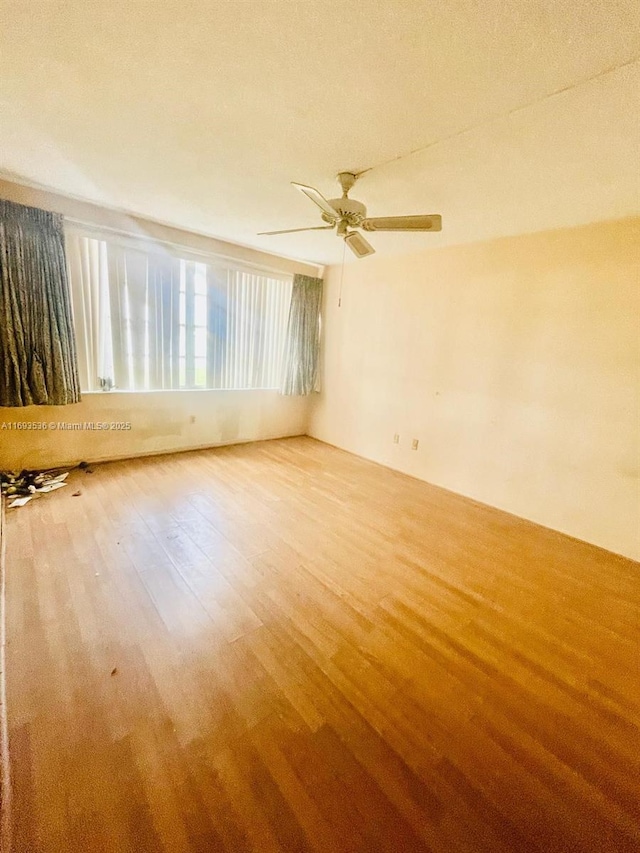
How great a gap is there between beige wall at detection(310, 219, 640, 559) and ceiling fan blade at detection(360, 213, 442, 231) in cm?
162

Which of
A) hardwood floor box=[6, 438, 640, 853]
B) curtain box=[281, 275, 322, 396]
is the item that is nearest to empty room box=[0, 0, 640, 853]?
hardwood floor box=[6, 438, 640, 853]

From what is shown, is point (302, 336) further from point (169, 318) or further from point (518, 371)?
point (518, 371)

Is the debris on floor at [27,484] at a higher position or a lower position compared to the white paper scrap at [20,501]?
higher

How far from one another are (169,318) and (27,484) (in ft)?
6.87

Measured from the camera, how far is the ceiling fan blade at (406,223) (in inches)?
69.7

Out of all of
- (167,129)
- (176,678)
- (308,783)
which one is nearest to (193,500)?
(176,678)

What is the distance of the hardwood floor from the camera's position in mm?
1004

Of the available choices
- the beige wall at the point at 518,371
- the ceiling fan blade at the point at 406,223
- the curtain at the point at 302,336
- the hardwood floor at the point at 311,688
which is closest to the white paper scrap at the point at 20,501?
the hardwood floor at the point at 311,688

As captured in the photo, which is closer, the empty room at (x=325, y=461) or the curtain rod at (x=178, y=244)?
the empty room at (x=325, y=461)

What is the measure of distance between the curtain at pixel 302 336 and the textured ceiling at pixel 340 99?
2.04 meters

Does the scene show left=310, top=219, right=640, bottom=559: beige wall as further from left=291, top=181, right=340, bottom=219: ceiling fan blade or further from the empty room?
left=291, top=181, right=340, bottom=219: ceiling fan blade

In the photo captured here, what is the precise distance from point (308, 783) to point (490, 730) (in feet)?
2.46

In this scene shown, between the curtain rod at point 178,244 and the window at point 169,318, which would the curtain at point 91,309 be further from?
the curtain rod at point 178,244

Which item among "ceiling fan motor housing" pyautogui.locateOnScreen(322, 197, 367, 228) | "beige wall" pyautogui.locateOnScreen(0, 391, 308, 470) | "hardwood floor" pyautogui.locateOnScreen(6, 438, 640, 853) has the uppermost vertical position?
"ceiling fan motor housing" pyautogui.locateOnScreen(322, 197, 367, 228)
